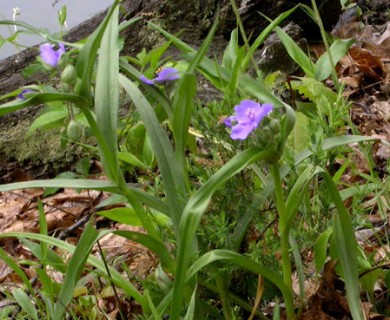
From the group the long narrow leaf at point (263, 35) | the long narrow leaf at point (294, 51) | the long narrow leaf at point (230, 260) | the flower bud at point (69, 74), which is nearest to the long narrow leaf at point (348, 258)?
the long narrow leaf at point (230, 260)

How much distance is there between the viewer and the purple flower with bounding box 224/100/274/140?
920 millimetres

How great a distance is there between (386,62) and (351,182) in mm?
836

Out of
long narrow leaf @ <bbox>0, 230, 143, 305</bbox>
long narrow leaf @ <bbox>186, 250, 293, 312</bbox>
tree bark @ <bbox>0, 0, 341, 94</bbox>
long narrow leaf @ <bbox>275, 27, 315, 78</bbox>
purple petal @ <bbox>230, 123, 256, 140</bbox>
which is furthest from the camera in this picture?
tree bark @ <bbox>0, 0, 341, 94</bbox>

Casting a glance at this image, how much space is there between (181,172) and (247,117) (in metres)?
0.25

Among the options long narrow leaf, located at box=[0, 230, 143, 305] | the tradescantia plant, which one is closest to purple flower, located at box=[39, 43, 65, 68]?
the tradescantia plant

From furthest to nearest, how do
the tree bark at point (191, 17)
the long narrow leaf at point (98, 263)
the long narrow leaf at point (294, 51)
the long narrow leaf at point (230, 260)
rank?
the tree bark at point (191, 17), the long narrow leaf at point (294, 51), the long narrow leaf at point (98, 263), the long narrow leaf at point (230, 260)

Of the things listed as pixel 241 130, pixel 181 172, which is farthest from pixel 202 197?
pixel 181 172

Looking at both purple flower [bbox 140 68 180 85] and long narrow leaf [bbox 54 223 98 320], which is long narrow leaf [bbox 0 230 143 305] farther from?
purple flower [bbox 140 68 180 85]

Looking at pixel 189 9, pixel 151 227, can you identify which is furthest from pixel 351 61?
pixel 151 227

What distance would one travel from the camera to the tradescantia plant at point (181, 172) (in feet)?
3.12

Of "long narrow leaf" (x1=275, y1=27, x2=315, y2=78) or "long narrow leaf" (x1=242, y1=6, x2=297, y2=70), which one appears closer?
"long narrow leaf" (x1=242, y1=6, x2=297, y2=70)

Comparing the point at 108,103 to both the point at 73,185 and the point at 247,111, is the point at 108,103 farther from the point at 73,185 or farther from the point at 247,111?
the point at 247,111

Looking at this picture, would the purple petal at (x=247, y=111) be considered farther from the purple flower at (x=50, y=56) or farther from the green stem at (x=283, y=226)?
the purple flower at (x=50, y=56)

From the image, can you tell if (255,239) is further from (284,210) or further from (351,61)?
(351,61)
